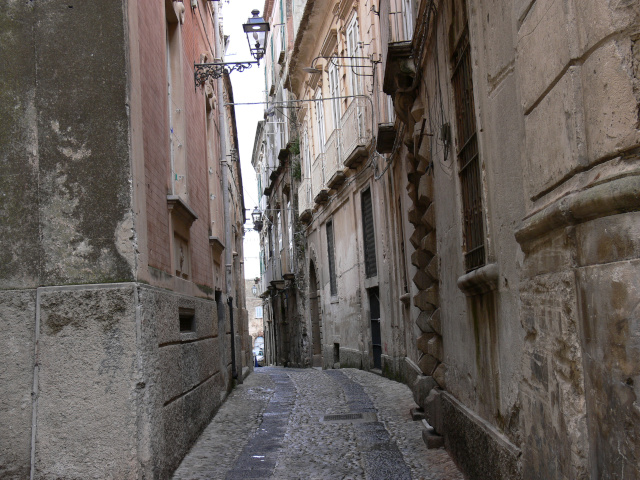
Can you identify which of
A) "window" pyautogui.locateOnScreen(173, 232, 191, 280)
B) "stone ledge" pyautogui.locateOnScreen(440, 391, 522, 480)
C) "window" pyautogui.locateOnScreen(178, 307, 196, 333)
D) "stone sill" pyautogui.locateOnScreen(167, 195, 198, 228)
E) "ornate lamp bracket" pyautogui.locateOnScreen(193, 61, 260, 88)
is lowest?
"stone ledge" pyautogui.locateOnScreen(440, 391, 522, 480)

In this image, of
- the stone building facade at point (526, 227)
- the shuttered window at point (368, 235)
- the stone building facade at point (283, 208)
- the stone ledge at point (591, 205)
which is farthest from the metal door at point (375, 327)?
the stone ledge at point (591, 205)

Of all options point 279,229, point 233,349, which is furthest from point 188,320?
point 279,229

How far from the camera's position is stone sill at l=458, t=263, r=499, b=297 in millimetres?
4672

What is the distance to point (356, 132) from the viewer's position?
15.8 meters

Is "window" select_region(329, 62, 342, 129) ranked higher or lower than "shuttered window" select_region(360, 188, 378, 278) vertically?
higher

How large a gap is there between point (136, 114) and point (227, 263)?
8006mm

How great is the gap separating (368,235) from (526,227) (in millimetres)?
12918

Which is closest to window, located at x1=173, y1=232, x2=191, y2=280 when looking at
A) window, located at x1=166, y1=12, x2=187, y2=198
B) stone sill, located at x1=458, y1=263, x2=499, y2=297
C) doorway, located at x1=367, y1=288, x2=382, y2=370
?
window, located at x1=166, y1=12, x2=187, y2=198

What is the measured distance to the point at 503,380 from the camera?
15.2 feet

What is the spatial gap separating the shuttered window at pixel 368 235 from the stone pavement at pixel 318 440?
160 inches

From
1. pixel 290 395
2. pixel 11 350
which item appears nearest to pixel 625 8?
pixel 11 350

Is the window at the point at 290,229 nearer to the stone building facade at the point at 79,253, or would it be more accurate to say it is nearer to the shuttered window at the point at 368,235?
the shuttered window at the point at 368,235

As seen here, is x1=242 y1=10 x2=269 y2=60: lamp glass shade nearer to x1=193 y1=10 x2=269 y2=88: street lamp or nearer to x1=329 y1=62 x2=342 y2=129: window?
x1=193 y1=10 x2=269 y2=88: street lamp

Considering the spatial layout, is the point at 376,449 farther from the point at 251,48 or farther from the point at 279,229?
the point at 279,229
